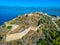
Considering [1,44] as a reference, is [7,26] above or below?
above

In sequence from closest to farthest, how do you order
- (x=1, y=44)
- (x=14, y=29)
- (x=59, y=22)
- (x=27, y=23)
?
(x=1, y=44) → (x=14, y=29) → (x=27, y=23) → (x=59, y=22)

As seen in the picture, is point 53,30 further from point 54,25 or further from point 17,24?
point 17,24

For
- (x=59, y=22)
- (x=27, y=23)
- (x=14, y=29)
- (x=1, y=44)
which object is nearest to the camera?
(x=1, y=44)

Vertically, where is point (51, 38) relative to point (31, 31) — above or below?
below

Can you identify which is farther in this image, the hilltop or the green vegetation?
the green vegetation

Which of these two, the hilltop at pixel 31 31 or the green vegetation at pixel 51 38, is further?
the green vegetation at pixel 51 38

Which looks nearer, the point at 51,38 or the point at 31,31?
the point at 31,31

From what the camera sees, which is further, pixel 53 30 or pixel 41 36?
pixel 53 30

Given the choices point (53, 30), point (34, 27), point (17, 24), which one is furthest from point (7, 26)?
point (53, 30)
